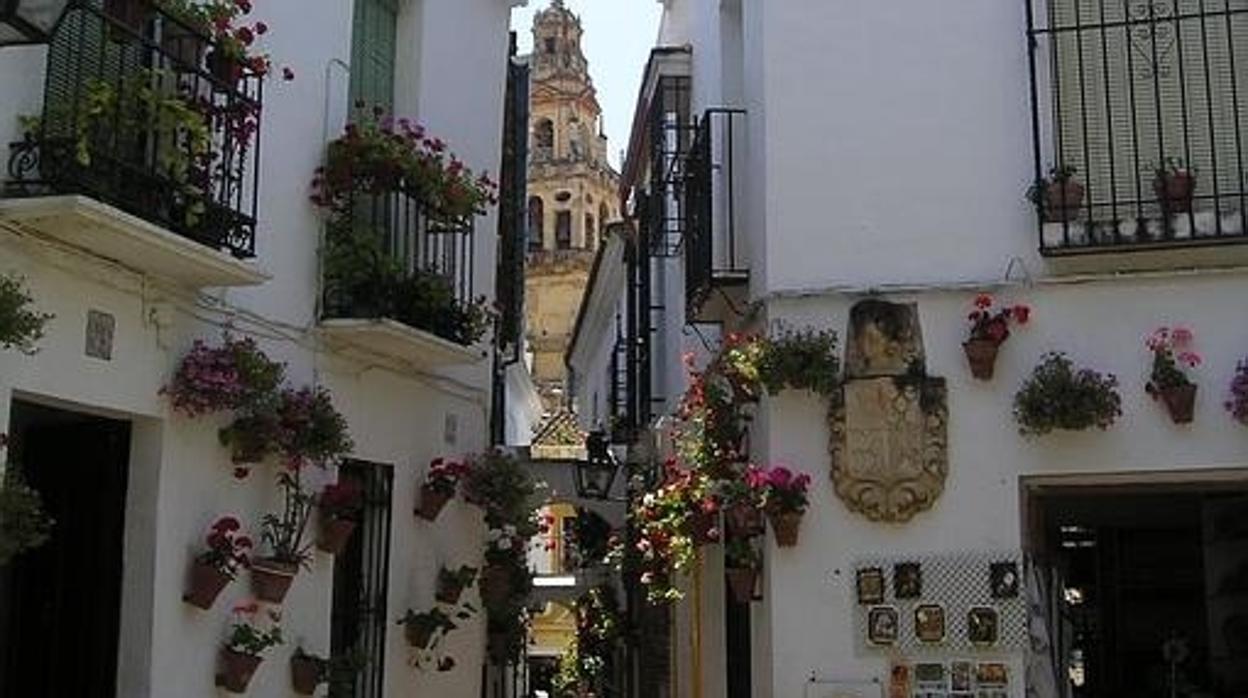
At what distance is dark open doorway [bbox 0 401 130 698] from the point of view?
A: 8062 millimetres

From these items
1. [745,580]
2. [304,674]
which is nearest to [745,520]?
[745,580]

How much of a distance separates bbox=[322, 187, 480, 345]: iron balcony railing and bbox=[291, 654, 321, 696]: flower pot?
2.06 metres

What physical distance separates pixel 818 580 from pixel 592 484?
20.9 feet

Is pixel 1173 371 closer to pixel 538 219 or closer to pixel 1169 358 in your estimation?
pixel 1169 358

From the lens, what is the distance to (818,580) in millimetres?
9031

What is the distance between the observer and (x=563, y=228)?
→ 51.6m

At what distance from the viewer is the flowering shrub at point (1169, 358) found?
8.67 m

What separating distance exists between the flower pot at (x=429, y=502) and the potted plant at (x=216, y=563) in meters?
2.52

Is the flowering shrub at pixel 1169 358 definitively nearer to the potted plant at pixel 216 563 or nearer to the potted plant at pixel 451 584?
the potted plant at pixel 451 584

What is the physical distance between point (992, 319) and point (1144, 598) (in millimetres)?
5483

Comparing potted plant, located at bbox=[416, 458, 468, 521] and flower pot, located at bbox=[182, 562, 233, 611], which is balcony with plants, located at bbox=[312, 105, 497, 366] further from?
flower pot, located at bbox=[182, 562, 233, 611]

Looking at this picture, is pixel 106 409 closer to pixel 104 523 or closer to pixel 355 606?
pixel 104 523

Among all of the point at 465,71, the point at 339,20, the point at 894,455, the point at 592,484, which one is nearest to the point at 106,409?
the point at 339,20

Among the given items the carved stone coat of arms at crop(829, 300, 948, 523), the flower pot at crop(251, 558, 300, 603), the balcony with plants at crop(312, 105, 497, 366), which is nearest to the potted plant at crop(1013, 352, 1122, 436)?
the carved stone coat of arms at crop(829, 300, 948, 523)
